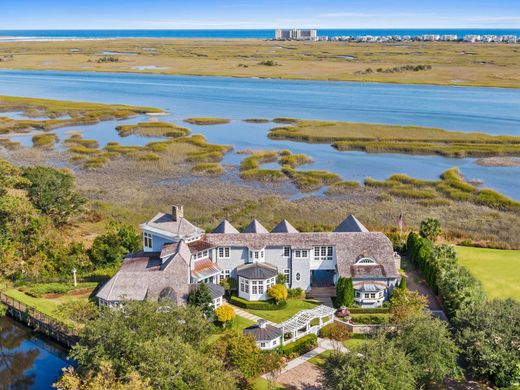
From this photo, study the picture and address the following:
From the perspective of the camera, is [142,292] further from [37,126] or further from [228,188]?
[37,126]

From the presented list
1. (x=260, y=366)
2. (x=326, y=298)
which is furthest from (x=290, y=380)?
(x=326, y=298)

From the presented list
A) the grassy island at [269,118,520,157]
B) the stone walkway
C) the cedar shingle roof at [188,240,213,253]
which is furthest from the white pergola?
the grassy island at [269,118,520,157]

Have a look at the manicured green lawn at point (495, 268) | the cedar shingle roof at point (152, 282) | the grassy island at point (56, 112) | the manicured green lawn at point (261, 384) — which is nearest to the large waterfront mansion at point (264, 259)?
the cedar shingle roof at point (152, 282)

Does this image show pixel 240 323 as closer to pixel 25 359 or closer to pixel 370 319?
pixel 370 319

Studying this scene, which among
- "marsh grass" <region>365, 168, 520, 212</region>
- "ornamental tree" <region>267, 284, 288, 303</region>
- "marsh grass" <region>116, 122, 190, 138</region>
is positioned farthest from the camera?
"marsh grass" <region>116, 122, 190, 138</region>

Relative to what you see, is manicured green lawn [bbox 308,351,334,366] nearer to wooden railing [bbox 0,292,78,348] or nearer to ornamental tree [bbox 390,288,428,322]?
ornamental tree [bbox 390,288,428,322]

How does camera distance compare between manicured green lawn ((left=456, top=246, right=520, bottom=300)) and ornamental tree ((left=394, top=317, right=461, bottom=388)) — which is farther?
manicured green lawn ((left=456, top=246, right=520, bottom=300))
